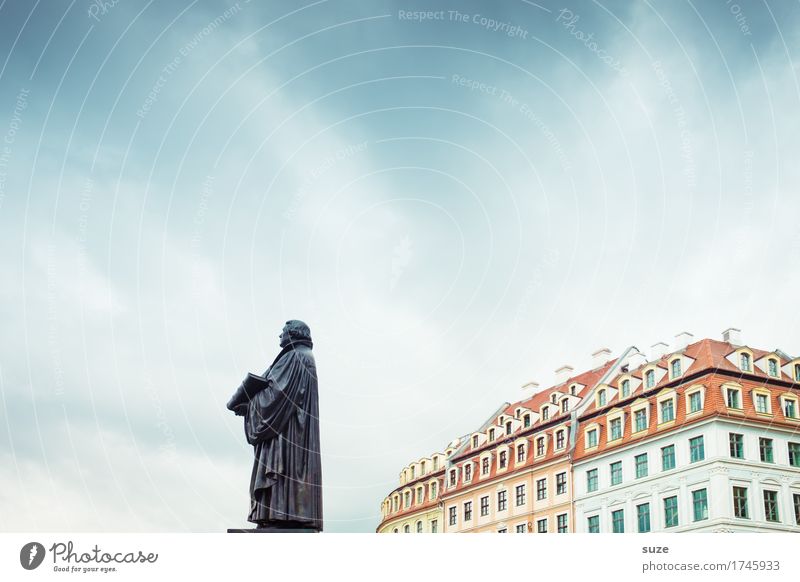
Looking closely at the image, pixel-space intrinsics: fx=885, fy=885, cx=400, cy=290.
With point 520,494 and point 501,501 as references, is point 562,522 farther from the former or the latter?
point 501,501

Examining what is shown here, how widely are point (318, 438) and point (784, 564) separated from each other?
237 inches

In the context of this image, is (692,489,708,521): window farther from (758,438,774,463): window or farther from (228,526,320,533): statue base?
(228,526,320,533): statue base

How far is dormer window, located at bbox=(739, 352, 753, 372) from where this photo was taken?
4897 cm

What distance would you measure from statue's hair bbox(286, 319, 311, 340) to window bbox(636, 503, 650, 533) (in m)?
39.0

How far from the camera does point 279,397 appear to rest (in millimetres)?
12000

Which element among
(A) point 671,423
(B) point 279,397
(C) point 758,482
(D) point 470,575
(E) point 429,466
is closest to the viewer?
(D) point 470,575

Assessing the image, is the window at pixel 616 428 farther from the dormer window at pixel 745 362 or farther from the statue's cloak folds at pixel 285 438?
the statue's cloak folds at pixel 285 438

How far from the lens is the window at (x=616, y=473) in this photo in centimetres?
4981

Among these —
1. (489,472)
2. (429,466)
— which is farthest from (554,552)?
(429,466)

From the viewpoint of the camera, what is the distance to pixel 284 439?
39.0 ft

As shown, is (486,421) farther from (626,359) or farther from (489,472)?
(626,359)

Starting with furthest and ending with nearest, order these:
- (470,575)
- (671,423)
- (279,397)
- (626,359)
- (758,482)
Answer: (626,359) → (671,423) → (758,482) → (279,397) → (470,575)

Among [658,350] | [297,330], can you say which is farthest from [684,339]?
[297,330]

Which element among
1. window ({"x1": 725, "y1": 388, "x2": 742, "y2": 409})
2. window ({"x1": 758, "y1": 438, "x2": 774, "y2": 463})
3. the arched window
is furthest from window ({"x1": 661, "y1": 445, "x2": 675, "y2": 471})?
the arched window
